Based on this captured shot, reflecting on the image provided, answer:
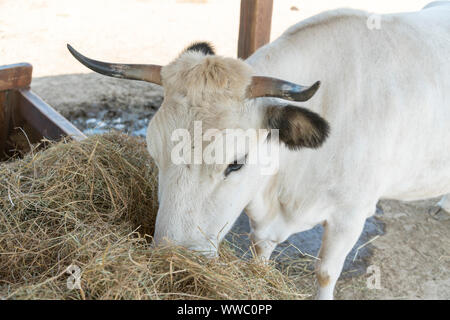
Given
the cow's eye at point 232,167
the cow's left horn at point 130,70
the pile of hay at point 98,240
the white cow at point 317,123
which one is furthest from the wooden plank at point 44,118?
the cow's eye at point 232,167

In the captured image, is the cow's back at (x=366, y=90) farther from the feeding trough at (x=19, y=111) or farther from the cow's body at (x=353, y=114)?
the feeding trough at (x=19, y=111)

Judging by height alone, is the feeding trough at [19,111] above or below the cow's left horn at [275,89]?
below

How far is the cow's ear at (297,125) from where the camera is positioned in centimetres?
208

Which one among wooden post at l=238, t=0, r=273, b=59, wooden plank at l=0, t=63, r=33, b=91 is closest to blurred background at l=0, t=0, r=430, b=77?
wooden plank at l=0, t=63, r=33, b=91

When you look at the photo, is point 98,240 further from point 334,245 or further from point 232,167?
point 334,245

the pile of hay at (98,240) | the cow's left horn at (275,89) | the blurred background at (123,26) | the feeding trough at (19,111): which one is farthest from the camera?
the blurred background at (123,26)

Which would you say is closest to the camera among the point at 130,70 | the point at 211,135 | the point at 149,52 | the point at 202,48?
the point at 211,135

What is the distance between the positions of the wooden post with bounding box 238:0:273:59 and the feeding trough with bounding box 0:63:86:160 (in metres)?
1.63

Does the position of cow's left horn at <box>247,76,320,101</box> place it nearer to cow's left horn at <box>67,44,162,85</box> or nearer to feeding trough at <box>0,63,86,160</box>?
cow's left horn at <box>67,44,162,85</box>

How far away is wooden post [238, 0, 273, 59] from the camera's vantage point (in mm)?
3801

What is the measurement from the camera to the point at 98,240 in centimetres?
210

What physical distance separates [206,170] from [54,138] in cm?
176

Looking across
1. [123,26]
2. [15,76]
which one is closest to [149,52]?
[123,26]

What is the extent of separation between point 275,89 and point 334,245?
1.12m
